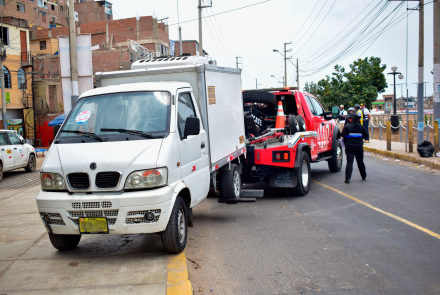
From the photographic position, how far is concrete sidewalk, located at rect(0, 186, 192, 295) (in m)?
4.40

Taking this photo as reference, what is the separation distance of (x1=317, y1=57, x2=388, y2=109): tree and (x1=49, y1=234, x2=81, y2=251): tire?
31212 mm

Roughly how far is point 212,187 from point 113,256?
2450mm

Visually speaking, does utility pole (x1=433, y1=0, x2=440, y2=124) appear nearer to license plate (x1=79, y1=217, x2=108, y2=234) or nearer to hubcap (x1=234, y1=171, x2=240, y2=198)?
hubcap (x1=234, y1=171, x2=240, y2=198)

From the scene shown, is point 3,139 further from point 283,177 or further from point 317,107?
point 317,107

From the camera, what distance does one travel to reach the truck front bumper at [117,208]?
4855mm

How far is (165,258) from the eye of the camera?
528 centimetres

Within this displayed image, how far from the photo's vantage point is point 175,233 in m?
5.23

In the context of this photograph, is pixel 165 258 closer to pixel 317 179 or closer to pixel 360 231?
pixel 360 231

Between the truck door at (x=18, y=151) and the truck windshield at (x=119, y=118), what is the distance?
1117cm

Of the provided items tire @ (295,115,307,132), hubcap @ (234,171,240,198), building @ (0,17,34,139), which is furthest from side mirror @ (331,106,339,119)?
building @ (0,17,34,139)

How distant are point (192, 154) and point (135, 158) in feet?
3.89

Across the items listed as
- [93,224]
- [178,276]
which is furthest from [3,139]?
[178,276]

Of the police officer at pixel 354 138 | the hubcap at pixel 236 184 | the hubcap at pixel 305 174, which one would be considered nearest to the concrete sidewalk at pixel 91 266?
the hubcap at pixel 236 184

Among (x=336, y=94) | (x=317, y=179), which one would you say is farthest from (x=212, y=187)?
(x=336, y=94)
